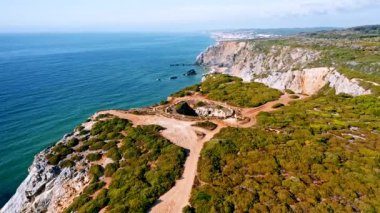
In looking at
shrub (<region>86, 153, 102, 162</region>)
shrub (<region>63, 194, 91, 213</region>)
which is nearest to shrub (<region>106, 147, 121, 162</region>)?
shrub (<region>86, 153, 102, 162</region>)

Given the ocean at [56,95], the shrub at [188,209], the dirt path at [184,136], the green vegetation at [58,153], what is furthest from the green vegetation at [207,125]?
the ocean at [56,95]

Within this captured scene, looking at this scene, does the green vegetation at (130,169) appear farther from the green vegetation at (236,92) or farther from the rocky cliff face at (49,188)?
the green vegetation at (236,92)

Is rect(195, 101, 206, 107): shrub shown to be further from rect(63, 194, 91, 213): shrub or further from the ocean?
the ocean

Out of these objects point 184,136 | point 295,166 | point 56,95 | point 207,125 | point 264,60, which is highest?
point 295,166

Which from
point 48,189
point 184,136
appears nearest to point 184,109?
point 184,136

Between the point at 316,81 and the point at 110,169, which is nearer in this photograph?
the point at 110,169

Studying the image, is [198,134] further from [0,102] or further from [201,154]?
[0,102]

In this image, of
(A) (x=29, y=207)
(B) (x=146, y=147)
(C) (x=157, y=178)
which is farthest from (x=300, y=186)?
(A) (x=29, y=207)

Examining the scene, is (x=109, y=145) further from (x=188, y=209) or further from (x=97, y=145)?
(x=188, y=209)
